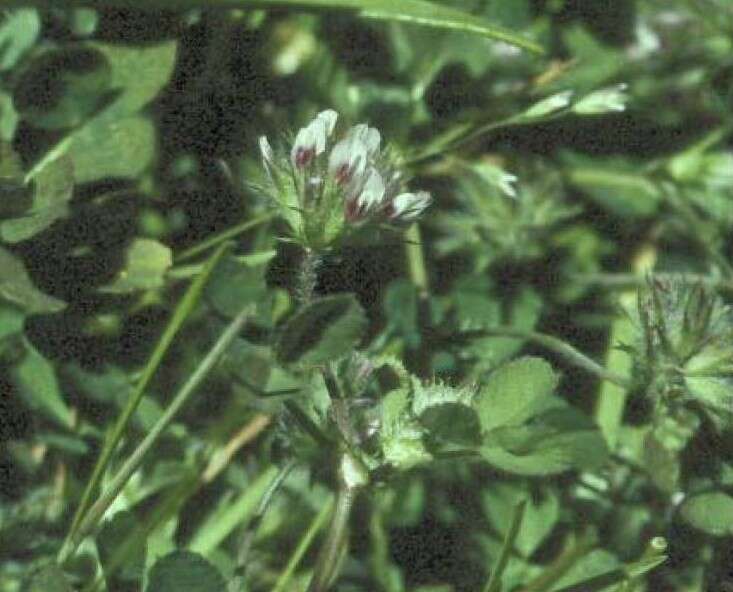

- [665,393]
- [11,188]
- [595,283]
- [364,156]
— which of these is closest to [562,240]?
[595,283]

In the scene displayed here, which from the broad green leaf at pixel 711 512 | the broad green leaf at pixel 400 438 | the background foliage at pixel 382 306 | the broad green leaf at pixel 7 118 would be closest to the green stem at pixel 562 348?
the background foliage at pixel 382 306

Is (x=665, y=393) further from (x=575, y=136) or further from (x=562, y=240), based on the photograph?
(x=575, y=136)

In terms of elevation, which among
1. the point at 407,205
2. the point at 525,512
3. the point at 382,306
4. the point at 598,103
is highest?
the point at 407,205

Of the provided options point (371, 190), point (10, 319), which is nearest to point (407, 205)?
point (371, 190)

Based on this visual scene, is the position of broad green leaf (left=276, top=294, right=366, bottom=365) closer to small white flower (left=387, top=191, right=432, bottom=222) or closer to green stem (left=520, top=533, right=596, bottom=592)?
small white flower (left=387, top=191, right=432, bottom=222)

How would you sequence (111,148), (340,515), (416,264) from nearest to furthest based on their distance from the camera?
(340,515) → (111,148) → (416,264)

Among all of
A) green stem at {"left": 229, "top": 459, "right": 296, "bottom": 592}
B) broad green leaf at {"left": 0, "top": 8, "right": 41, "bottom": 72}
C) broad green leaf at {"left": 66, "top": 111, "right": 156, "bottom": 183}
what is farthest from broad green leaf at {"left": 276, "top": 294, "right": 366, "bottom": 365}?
broad green leaf at {"left": 0, "top": 8, "right": 41, "bottom": 72}

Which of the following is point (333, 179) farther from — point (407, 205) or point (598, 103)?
point (598, 103)
